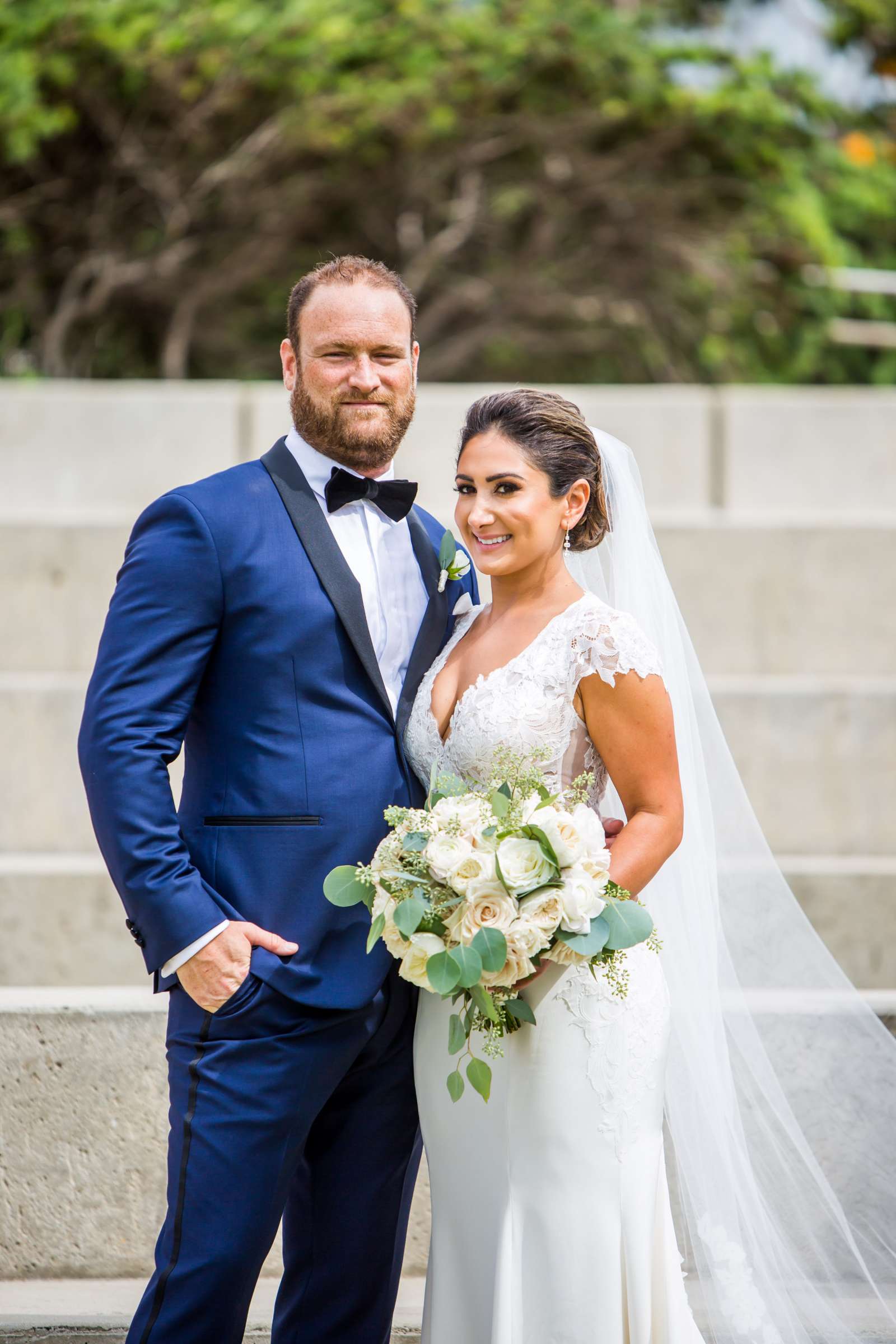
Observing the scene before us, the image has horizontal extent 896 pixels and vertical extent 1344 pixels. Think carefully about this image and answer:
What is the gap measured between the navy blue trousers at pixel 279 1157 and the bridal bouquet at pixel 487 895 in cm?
27

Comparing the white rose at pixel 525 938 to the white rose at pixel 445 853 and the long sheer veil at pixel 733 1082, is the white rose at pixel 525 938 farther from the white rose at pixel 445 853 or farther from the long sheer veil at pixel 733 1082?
the long sheer veil at pixel 733 1082

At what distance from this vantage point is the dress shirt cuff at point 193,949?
2297mm

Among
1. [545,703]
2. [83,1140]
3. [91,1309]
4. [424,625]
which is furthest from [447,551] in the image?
[91,1309]

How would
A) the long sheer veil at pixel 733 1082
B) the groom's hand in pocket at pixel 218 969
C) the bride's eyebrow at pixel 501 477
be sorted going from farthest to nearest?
the long sheer veil at pixel 733 1082
the bride's eyebrow at pixel 501 477
the groom's hand in pocket at pixel 218 969

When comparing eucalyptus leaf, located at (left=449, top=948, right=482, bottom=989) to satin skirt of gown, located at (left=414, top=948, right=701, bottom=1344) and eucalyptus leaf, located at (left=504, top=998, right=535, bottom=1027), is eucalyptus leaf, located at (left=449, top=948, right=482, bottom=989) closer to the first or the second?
eucalyptus leaf, located at (left=504, top=998, right=535, bottom=1027)

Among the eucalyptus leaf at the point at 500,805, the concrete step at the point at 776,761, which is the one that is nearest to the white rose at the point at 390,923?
the eucalyptus leaf at the point at 500,805

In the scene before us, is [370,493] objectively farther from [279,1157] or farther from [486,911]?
[279,1157]

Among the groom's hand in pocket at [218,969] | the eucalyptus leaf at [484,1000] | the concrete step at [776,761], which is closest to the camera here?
the eucalyptus leaf at [484,1000]

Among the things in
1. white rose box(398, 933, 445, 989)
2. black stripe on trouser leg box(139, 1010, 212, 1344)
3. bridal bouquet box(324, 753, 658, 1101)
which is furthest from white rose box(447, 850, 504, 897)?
black stripe on trouser leg box(139, 1010, 212, 1344)

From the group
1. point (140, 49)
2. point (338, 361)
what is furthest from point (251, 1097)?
point (140, 49)

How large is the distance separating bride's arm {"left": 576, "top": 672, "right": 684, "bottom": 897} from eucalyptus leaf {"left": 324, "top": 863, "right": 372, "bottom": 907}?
469 mm

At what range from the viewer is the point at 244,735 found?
2438mm

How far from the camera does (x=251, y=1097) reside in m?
2.36

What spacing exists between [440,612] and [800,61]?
431 inches
